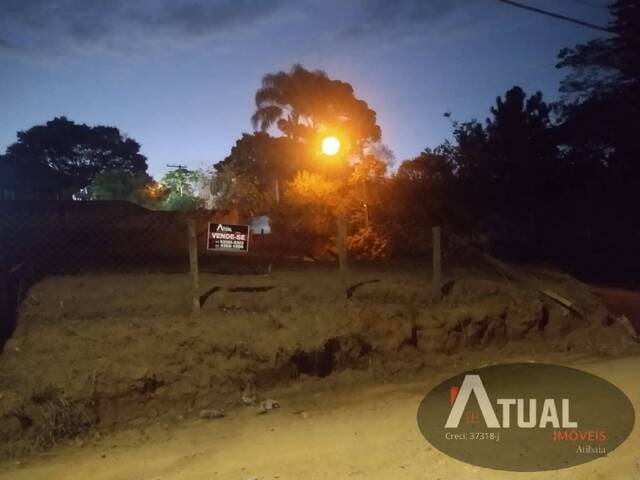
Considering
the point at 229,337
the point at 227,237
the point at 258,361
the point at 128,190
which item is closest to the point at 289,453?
the point at 258,361

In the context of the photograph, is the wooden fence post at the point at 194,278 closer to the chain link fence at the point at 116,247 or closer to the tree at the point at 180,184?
the chain link fence at the point at 116,247

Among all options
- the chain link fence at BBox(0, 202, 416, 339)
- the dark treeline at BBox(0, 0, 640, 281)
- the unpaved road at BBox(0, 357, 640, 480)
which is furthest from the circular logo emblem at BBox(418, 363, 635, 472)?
the dark treeline at BBox(0, 0, 640, 281)

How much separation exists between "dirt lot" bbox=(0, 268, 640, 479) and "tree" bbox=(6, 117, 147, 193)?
1053 inches

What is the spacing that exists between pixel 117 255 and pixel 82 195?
2063 centimetres

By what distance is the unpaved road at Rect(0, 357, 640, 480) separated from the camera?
4.61m

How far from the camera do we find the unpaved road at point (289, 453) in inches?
182

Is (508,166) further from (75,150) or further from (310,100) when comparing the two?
(75,150)

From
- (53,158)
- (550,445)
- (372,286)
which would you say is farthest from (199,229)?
(53,158)

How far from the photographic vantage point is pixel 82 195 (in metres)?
31.1

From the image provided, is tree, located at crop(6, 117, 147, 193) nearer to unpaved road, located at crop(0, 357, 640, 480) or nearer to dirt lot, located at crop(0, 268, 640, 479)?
dirt lot, located at crop(0, 268, 640, 479)

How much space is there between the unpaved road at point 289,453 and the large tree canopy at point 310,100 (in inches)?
774

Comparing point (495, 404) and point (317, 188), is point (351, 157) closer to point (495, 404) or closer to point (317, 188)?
point (317, 188)

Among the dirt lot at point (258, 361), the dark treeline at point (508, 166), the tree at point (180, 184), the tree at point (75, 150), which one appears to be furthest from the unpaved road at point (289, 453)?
the tree at point (75, 150)

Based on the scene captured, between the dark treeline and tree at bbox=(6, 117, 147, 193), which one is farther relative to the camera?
tree at bbox=(6, 117, 147, 193)
